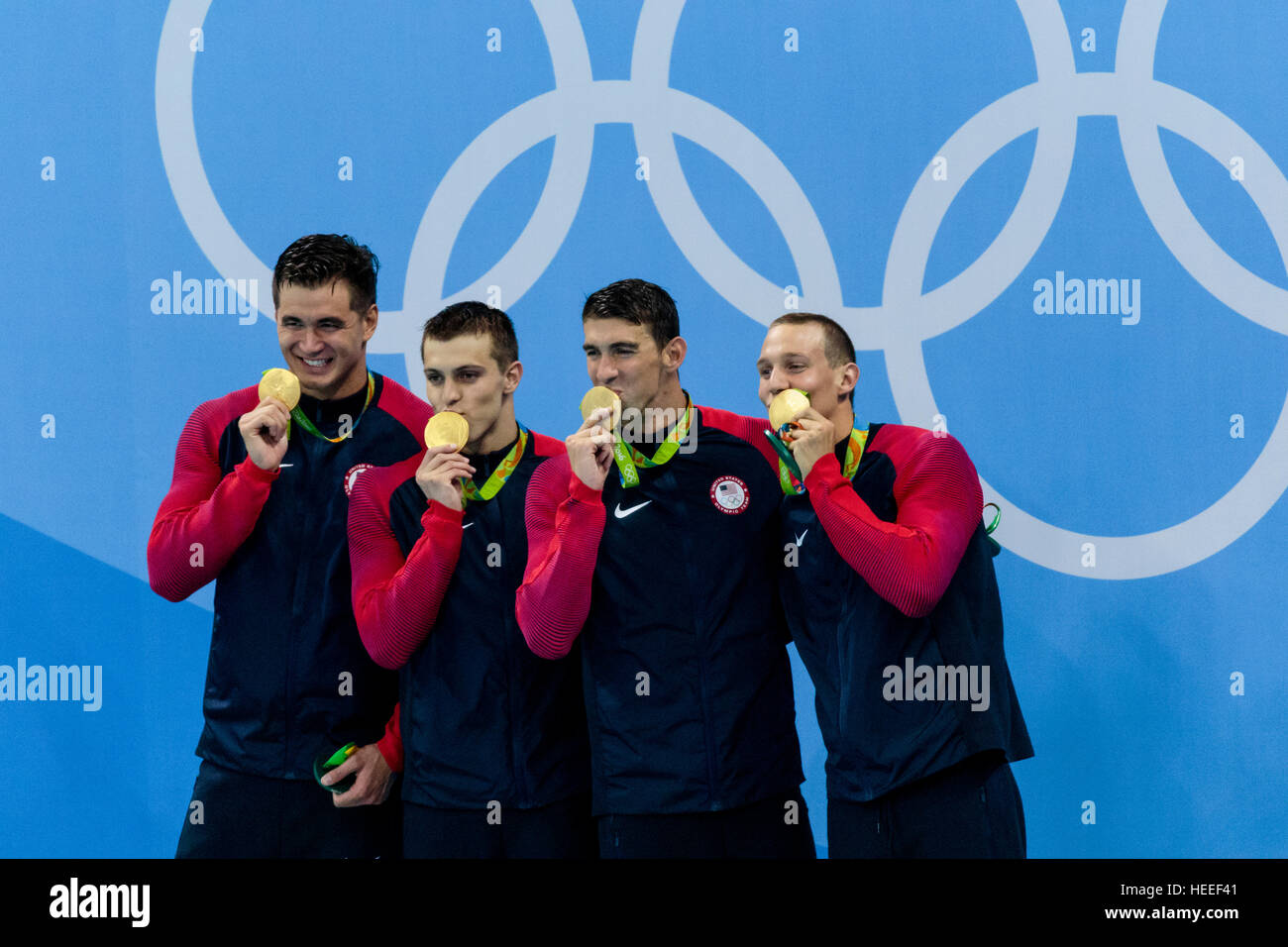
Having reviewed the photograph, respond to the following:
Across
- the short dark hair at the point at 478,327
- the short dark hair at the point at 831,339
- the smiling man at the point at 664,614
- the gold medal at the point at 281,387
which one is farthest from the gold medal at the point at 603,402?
the gold medal at the point at 281,387

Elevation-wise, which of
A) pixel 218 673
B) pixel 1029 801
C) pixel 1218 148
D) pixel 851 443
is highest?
pixel 1218 148

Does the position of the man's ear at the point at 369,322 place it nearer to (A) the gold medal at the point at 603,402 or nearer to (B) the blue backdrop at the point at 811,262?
(A) the gold medal at the point at 603,402

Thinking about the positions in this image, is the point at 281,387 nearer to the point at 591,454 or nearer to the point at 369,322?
the point at 369,322

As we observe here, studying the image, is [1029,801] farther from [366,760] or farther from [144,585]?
[144,585]

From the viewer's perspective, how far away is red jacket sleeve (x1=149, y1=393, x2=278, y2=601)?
150 inches

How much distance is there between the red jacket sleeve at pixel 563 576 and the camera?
3.55m

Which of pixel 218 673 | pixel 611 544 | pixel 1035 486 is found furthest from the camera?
pixel 1035 486

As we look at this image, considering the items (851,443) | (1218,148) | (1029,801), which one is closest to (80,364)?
(851,443)

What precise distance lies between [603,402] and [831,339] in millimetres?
708

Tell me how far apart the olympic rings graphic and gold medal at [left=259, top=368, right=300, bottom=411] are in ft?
3.99

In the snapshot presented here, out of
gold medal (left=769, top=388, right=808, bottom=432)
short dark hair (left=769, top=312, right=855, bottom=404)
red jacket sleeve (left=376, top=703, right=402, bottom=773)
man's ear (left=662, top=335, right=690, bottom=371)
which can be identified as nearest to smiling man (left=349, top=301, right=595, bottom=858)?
red jacket sleeve (left=376, top=703, right=402, bottom=773)

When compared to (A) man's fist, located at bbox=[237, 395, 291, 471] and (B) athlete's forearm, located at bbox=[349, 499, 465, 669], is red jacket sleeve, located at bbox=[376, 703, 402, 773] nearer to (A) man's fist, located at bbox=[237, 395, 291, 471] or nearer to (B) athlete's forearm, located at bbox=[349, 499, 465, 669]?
(B) athlete's forearm, located at bbox=[349, 499, 465, 669]

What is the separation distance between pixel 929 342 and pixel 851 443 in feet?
4.75

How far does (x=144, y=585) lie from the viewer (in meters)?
5.31
